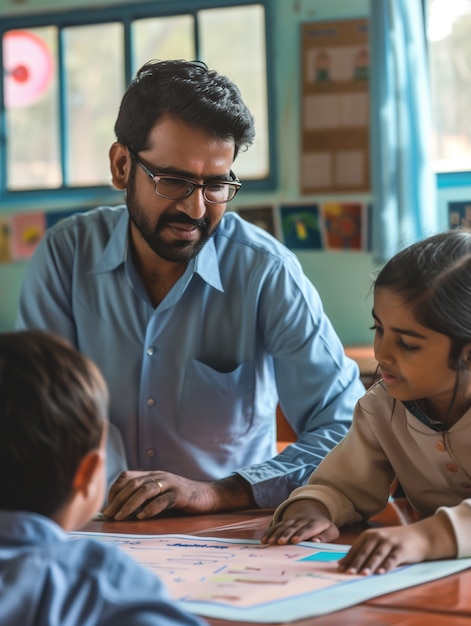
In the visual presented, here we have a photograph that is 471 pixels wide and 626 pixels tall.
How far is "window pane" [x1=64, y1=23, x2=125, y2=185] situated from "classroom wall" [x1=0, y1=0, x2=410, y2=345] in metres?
0.81

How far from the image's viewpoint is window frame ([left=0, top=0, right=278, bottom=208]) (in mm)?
4352

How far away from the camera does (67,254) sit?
197 centimetres

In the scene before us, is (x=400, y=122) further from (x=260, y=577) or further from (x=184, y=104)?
(x=260, y=577)

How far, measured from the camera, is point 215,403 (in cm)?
185

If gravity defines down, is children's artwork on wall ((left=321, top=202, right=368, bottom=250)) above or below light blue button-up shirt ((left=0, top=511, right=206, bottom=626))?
above

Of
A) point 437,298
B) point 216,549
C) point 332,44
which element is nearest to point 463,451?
point 437,298

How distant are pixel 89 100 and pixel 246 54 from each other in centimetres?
83

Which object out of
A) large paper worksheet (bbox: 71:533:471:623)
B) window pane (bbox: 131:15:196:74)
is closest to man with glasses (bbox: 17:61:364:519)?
large paper worksheet (bbox: 71:533:471:623)

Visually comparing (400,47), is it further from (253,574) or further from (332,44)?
(253,574)

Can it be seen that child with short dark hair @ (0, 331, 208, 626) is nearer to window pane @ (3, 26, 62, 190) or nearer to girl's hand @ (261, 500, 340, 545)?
girl's hand @ (261, 500, 340, 545)

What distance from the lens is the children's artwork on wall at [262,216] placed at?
14.3 feet

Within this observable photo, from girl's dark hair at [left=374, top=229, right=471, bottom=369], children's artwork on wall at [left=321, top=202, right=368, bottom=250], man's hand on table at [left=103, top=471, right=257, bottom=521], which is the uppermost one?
children's artwork on wall at [left=321, top=202, right=368, bottom=250]

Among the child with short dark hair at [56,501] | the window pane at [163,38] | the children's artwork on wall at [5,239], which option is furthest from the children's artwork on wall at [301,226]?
the child with short dark hair at [56,501]

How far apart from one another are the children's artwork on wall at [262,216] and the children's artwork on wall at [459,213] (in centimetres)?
78
